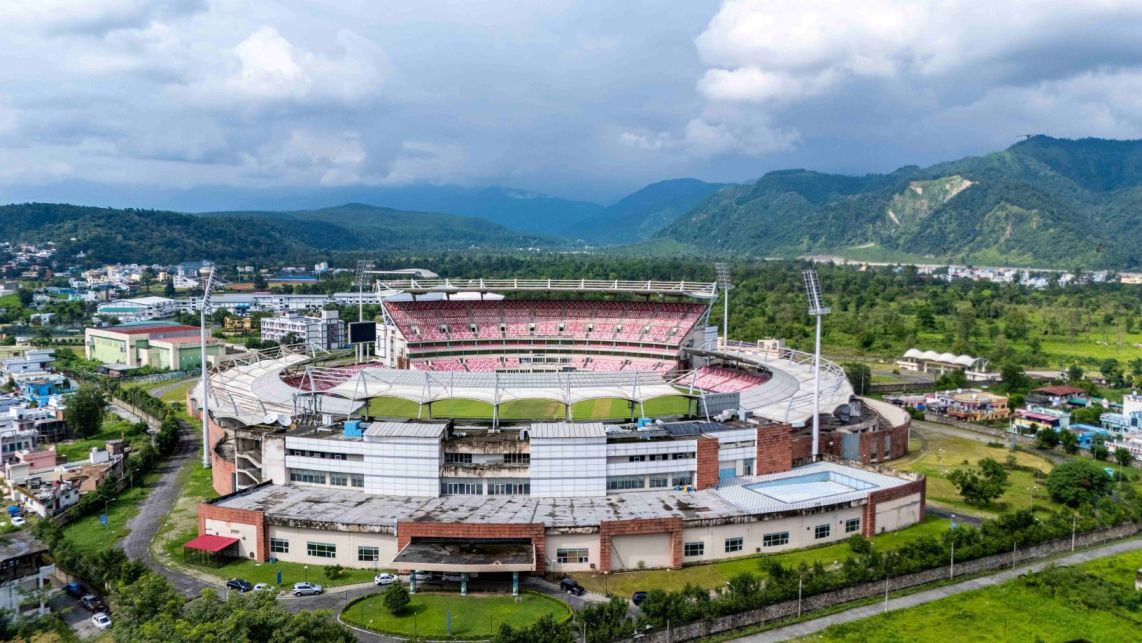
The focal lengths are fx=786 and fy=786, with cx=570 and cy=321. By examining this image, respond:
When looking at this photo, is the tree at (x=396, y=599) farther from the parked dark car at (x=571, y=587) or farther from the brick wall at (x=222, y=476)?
the brick wall at (x=222, y=476)

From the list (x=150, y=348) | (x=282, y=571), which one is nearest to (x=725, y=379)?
(x=282, y=571)

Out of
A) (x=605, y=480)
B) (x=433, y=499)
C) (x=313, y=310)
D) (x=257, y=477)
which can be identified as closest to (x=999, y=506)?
(x=605, y=480)

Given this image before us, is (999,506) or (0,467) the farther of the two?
(0,467)

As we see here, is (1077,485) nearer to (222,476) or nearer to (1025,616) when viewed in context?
(1025,616)

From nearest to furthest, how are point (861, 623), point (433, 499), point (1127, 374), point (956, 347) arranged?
1. point (861, 623)
2. point (433, 499)
3. point (1127, 374)
4. point (956, 347)

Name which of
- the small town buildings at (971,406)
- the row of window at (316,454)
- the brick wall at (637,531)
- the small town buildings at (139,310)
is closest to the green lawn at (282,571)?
the row of window at (316,454)

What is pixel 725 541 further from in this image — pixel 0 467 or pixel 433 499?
pixel 0 467
